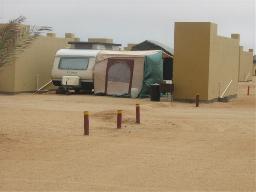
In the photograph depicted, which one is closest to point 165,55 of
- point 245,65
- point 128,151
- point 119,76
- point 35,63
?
point 119,76

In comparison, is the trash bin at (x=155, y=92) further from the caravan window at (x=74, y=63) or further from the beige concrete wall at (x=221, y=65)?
the caravan window at (x=74, y=63)

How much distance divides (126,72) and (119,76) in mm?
444

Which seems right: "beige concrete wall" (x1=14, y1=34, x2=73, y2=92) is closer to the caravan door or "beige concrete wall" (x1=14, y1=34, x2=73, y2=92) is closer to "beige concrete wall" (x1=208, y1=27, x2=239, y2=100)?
the caravan door

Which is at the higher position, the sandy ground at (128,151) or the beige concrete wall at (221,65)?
the beige concrete wall at (221,65)

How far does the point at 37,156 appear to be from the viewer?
10602 millimetres

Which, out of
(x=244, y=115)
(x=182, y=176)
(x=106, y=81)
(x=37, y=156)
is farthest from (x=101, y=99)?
(x=182, y=176)

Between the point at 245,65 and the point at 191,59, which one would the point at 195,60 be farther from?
the point at 245,65

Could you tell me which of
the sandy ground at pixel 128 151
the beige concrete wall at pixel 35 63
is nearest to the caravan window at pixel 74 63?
the beige concrete wall at pixel 35 63

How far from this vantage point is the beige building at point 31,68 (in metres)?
26.2

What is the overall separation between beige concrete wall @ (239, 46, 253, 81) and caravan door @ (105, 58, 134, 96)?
24.3 metres

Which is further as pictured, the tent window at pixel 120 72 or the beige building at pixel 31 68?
the beige building at pixel 31 68

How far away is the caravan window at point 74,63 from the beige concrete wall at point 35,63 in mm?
1385

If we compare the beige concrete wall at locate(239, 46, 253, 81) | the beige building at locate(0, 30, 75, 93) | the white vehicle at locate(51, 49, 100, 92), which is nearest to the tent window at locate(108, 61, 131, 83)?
the white vehicle at locate(51, 49, 100, 92)

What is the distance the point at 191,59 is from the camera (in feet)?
78.6
